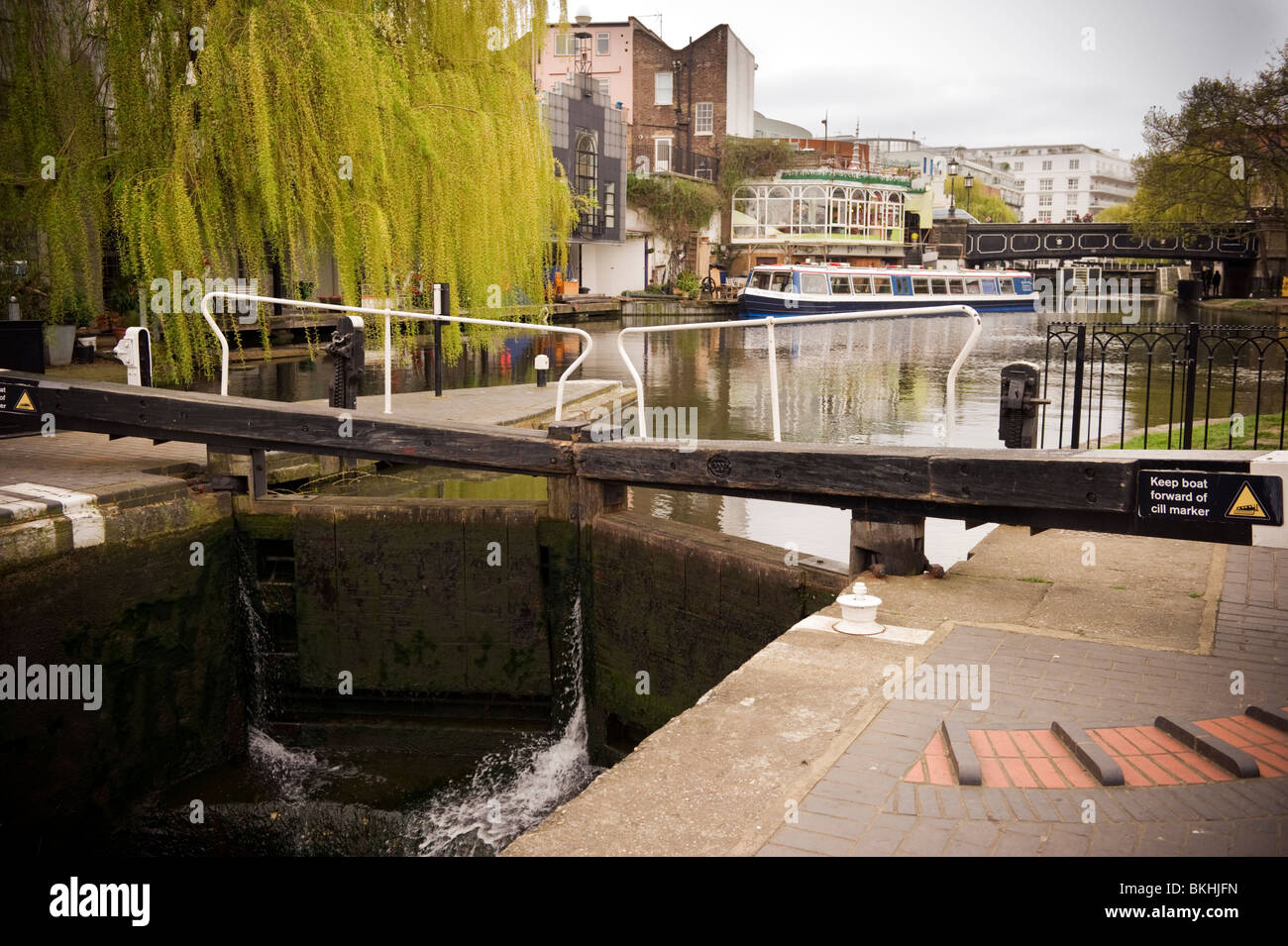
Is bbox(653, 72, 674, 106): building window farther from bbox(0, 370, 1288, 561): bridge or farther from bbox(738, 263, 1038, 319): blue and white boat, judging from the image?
bbox(0, 370, 1288, 561): bridge

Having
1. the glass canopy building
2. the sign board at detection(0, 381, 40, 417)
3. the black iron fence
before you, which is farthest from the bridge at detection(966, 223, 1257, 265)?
the sign board at detection(0, 381, 40, 417)

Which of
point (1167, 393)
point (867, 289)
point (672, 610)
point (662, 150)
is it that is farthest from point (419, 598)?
point (662, 150)

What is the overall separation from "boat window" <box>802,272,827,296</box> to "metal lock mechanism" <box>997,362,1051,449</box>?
134ft

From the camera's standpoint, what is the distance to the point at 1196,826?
3568mm

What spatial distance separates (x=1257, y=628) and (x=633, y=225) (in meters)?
55.8

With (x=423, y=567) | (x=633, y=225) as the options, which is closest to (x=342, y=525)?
(x=423, y=567)

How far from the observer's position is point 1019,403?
7.07m

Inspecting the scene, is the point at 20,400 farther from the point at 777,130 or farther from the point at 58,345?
the point at 777,130

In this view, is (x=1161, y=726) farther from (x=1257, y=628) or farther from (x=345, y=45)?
(x=345, y=45)

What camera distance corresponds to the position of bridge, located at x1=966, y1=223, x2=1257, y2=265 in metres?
67.1

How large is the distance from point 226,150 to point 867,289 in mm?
40753

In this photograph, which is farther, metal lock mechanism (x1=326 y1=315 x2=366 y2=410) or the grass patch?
the grass patch

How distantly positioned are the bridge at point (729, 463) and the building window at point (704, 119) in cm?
6023

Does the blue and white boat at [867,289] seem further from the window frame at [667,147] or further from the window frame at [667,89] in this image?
the window frame at [667,89]
